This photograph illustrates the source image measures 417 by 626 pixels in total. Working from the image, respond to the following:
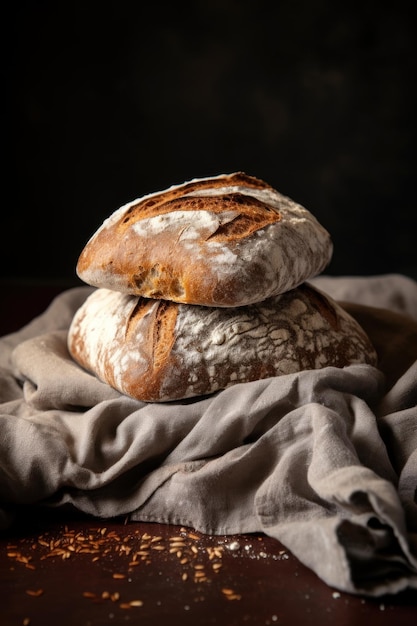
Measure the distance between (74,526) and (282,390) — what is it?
1.46ft

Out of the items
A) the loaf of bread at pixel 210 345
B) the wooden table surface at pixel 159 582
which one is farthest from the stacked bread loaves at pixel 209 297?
the wooden table surface at pixel 159 582

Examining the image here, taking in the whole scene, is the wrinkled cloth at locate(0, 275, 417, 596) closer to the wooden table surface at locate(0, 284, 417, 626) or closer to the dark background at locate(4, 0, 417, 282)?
the wooden table surface at locate(0, 284, 417, 626)

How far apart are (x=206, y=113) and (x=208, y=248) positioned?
2154 mm

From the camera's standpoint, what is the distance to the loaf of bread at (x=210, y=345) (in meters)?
1.69

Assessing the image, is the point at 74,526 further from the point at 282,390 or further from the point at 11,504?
the point at 282,390

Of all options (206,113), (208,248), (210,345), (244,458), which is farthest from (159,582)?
(206,113)

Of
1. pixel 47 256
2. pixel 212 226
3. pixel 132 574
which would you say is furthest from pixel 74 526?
pixel 47 256

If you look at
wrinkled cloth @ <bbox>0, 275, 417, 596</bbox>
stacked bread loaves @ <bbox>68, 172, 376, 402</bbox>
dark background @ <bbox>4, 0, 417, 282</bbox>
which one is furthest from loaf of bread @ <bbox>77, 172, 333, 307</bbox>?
dark background @ <bbox>4, 0, 417, 282</bbox>

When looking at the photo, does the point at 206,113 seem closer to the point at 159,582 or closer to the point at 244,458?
the point at 244,458

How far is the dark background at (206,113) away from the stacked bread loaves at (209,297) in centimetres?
188

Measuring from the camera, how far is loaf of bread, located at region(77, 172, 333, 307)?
Answer: 167 centimetres

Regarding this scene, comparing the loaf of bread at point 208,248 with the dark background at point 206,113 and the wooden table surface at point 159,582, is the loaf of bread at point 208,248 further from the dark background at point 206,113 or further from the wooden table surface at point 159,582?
the dark background at point 206,113

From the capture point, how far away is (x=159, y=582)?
1.35m

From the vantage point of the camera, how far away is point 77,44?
3629 mm
